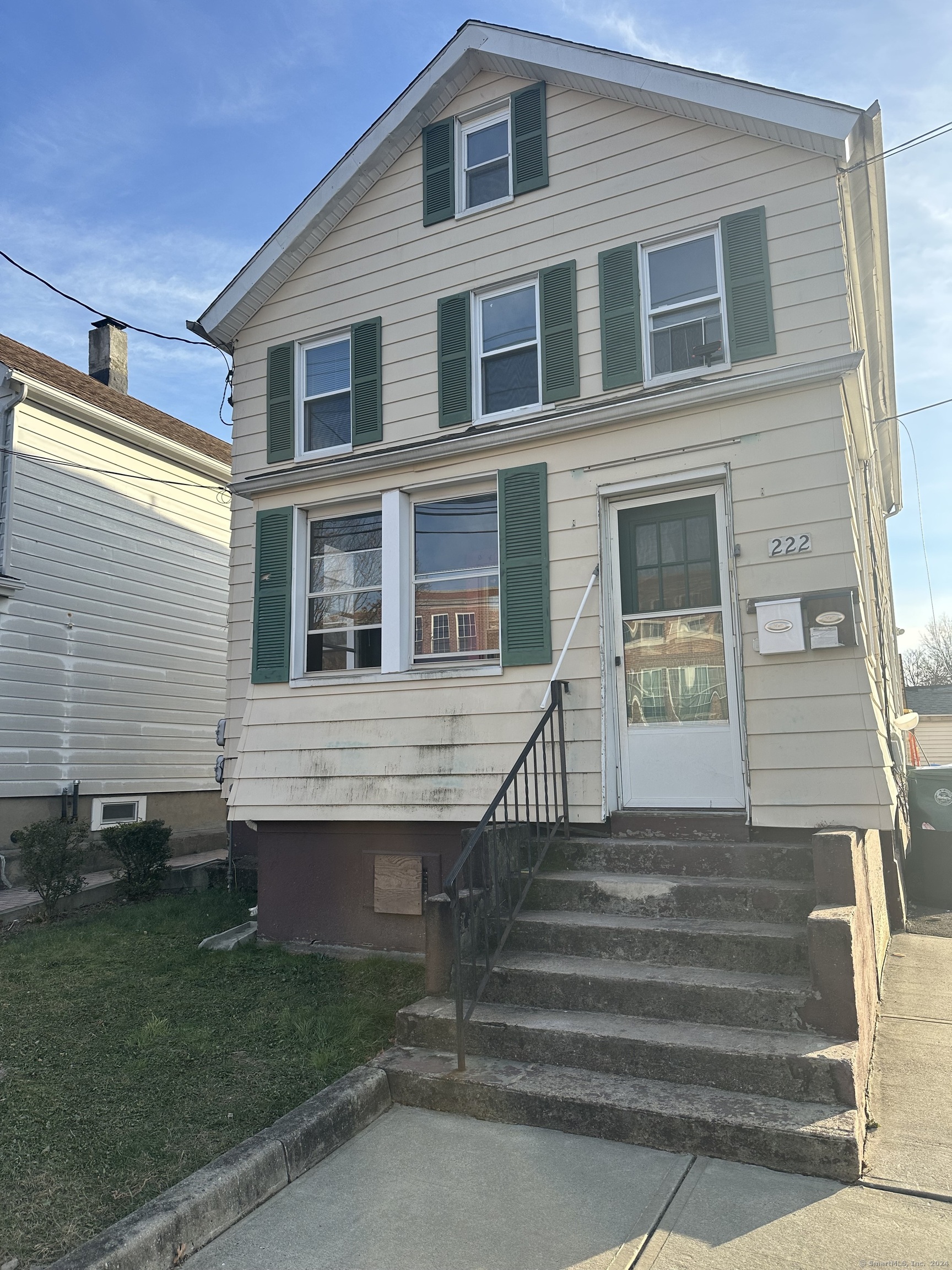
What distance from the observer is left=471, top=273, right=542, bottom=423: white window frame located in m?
6.77

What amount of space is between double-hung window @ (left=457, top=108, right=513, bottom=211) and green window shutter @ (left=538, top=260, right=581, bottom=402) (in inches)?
42.3

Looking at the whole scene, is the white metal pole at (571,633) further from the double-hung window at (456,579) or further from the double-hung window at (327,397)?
the double-hung window at (327,397)

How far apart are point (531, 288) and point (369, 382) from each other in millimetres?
1576

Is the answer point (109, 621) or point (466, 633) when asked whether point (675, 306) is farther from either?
point (109, 621)

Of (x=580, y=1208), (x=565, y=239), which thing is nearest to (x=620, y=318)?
(x=565, y=239)

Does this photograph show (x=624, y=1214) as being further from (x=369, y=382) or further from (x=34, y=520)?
(x=34, y=520)

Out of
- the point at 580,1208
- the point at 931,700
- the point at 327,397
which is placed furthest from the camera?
the point at 931,700

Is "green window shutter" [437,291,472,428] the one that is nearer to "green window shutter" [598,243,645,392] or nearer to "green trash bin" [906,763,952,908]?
"green window shutter" [598,243,645,392]

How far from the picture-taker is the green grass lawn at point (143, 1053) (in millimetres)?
3158

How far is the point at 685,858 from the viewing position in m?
5.13

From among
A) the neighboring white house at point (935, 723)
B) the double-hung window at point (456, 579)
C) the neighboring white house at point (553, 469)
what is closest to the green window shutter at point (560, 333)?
the neighboring white house at point (553, 469)

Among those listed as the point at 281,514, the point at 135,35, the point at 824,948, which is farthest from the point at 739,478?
the point at 135,35

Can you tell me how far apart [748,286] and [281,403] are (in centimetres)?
412

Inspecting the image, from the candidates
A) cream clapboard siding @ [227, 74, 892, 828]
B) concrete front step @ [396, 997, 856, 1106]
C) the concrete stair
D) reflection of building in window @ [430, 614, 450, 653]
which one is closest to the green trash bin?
cream clapboard siding @ [227, 74, 892, 828]
